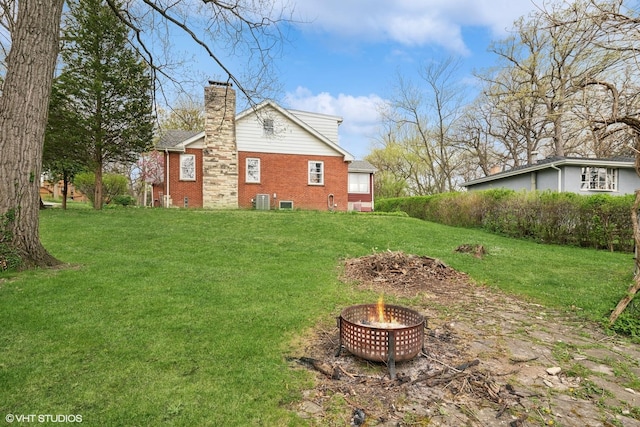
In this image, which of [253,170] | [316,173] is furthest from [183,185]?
[316,173]

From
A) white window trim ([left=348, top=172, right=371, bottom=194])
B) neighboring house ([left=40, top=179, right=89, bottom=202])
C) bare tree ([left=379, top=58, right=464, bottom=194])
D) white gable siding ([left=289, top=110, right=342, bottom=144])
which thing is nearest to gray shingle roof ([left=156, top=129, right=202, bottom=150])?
white gable siding ([left=289, top=110, right=342, bottom=144])

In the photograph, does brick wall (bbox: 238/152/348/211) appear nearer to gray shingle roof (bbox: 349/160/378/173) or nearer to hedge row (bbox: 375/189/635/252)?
gray shingle roof (bbox: 349/160/378/173)

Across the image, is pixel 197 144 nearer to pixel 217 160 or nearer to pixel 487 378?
pixel 217 160

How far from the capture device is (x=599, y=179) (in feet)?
57.4

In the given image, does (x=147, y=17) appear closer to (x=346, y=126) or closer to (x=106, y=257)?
(x=106, y=257)

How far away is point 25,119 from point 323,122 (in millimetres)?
17129

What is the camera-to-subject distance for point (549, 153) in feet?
82.2

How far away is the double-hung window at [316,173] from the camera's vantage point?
61.8 ft

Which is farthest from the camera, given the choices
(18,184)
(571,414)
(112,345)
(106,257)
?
(106,257)

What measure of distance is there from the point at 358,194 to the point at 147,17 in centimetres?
1808

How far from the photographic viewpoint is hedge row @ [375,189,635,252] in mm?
10000

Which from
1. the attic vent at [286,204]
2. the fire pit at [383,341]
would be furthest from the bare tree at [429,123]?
the fire pit at [383,341]

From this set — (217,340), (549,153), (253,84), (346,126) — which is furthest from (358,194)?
(217,340)

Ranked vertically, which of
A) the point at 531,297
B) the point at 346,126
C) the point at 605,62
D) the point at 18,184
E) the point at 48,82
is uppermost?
the point at 346,126
